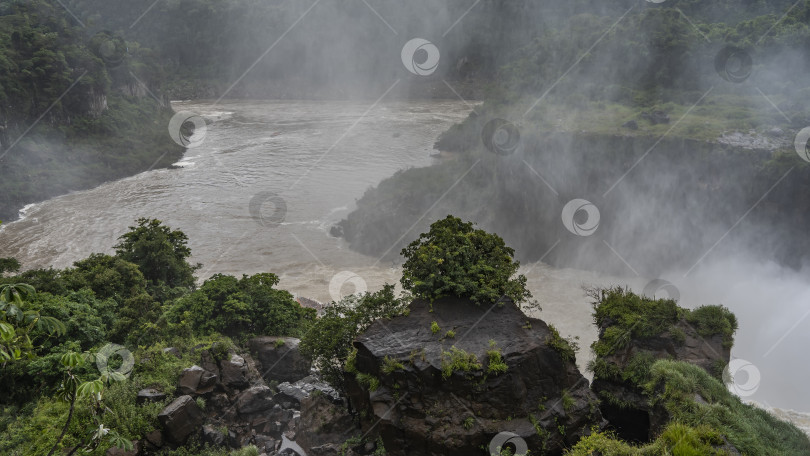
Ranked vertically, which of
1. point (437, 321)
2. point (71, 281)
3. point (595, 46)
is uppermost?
point (595, 46)

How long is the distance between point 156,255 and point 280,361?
9.88 meters

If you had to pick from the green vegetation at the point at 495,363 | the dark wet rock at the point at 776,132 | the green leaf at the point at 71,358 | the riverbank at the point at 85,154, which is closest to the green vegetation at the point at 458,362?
the green vegetation at the point at 495,363

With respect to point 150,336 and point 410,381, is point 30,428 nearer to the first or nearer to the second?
point 150,336

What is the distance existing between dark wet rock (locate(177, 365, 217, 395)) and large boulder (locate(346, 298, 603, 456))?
4.49m

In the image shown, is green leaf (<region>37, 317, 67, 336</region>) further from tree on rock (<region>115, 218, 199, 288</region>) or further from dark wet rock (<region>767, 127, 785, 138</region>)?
dark wet rock (<region>767, 127, 785, 138</region>)

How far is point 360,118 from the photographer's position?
7569 cm

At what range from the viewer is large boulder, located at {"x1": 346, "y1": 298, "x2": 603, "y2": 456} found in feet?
39.0

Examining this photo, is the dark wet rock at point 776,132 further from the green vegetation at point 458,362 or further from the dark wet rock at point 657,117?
the green vegetation at point 458,362

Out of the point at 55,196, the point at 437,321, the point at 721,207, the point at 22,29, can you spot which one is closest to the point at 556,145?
the point at 721,207

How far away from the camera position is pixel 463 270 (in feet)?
45.7

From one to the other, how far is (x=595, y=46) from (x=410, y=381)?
50.3 metres

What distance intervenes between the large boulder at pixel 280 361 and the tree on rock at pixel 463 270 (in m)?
5.55

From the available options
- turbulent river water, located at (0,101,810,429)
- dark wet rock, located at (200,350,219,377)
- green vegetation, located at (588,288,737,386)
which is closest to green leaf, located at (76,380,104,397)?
dark wet rock, located at (200,350,219,377)

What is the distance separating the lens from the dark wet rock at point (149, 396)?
13250mm
